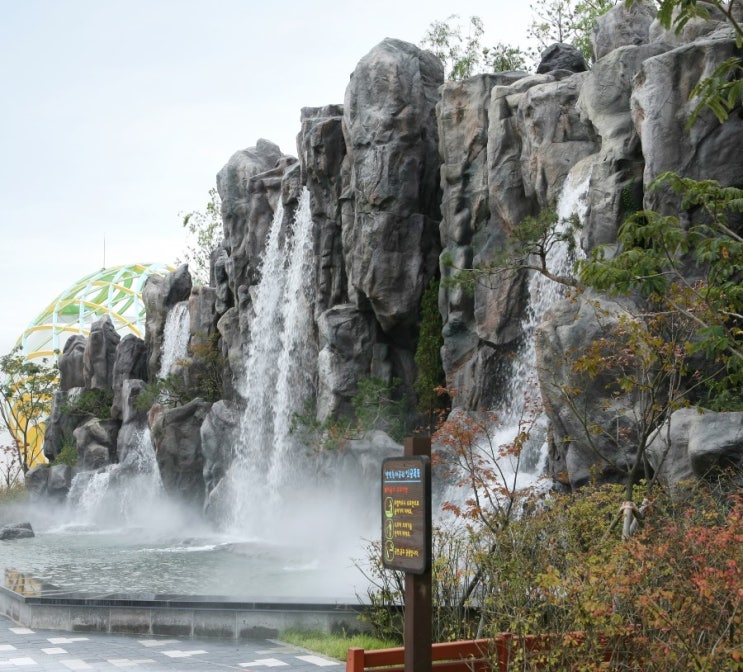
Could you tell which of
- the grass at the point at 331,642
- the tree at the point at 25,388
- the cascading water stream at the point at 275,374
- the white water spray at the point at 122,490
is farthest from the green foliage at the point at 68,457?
the grass at the point at 331,642

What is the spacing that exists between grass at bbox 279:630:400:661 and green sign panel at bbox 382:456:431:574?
3.62 meters

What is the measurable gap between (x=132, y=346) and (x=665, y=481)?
3346cm

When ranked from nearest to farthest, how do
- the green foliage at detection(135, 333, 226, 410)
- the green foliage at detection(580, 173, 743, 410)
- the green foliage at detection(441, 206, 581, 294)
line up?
the green foliage at detection(580, 173, 743, 410) < the green foliage at detection(441, 206, 581, 294) < the green foliage at detection(135, 333, 226, 410)

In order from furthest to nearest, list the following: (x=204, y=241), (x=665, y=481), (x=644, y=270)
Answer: (x=204, y=241)
(x=665, y=481)
(x=644, y=270)

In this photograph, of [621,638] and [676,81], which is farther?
[676,81]

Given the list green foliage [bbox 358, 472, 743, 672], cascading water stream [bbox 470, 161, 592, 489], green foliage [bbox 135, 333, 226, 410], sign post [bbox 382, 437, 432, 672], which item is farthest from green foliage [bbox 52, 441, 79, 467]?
sign post [bbox 382, 437, 432, 672]

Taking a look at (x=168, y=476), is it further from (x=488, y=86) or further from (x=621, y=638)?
(x=621, y=638)

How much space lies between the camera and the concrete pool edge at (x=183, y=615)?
11.1m

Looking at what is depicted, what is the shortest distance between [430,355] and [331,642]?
15.3m

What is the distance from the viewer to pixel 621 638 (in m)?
6.80

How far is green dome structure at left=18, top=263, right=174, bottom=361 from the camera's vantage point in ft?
201

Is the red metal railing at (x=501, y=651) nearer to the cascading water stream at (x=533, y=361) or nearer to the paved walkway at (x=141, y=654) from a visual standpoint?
the paved walkway at (x=141, y=654)

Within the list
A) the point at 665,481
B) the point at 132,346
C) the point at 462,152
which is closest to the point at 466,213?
the point at 462,152

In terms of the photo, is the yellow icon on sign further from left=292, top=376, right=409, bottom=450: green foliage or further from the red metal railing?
left=292, top=376, right=409, bottom=450: green foliage
